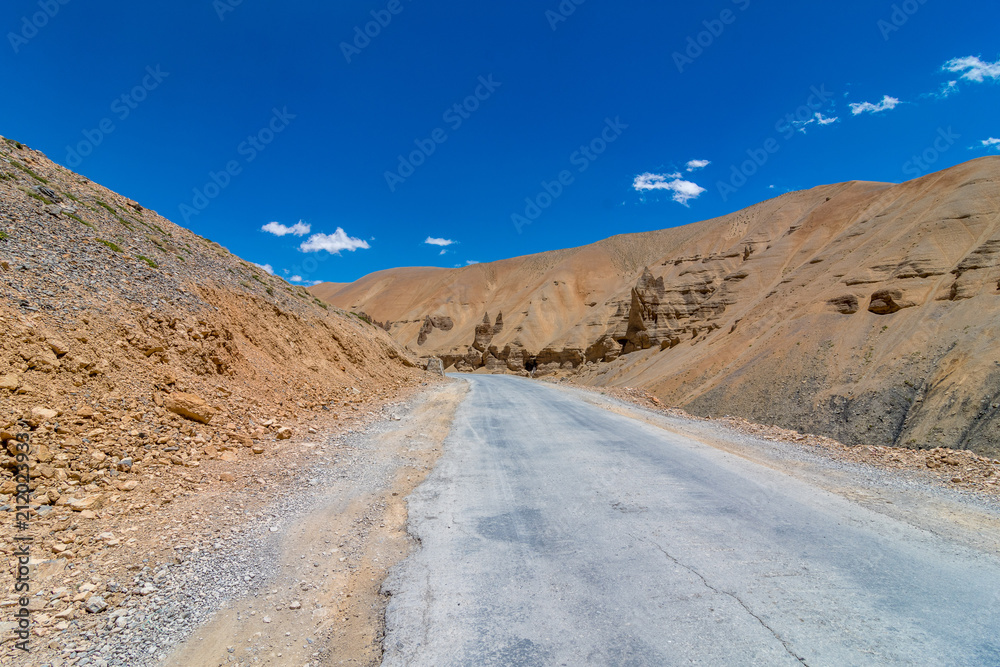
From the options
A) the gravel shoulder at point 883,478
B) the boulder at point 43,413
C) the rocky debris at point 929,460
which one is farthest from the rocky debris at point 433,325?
the boulder at point 43,413

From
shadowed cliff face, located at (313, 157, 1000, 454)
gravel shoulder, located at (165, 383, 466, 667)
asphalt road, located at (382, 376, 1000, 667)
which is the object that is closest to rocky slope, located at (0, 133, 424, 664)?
gravel shoulder, located at (165, 383, 466, 667)

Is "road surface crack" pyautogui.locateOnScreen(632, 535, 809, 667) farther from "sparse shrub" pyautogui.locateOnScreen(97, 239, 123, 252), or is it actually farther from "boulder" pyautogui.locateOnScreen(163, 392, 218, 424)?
"sparse shrub" pyautogui.locateOnScreen(97, 239, 123, 252)

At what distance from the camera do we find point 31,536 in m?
4.18

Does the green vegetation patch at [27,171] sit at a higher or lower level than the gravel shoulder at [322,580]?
higher

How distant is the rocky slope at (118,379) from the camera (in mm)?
4512

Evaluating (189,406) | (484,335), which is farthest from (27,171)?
(484,335)

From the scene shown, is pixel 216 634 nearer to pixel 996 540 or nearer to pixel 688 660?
pixel 688 660

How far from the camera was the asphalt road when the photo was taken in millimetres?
3072

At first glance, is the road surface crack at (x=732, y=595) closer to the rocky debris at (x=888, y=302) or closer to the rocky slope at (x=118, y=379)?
the rocky slope at (x=118, y=379)

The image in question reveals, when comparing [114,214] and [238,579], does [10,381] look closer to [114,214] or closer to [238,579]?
[238,579]

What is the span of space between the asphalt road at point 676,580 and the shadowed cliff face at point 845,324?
6.80 meters

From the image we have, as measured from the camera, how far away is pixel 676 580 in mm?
3893

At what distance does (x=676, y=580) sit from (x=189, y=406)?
741 centimetres

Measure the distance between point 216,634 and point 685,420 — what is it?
13.4 meters
